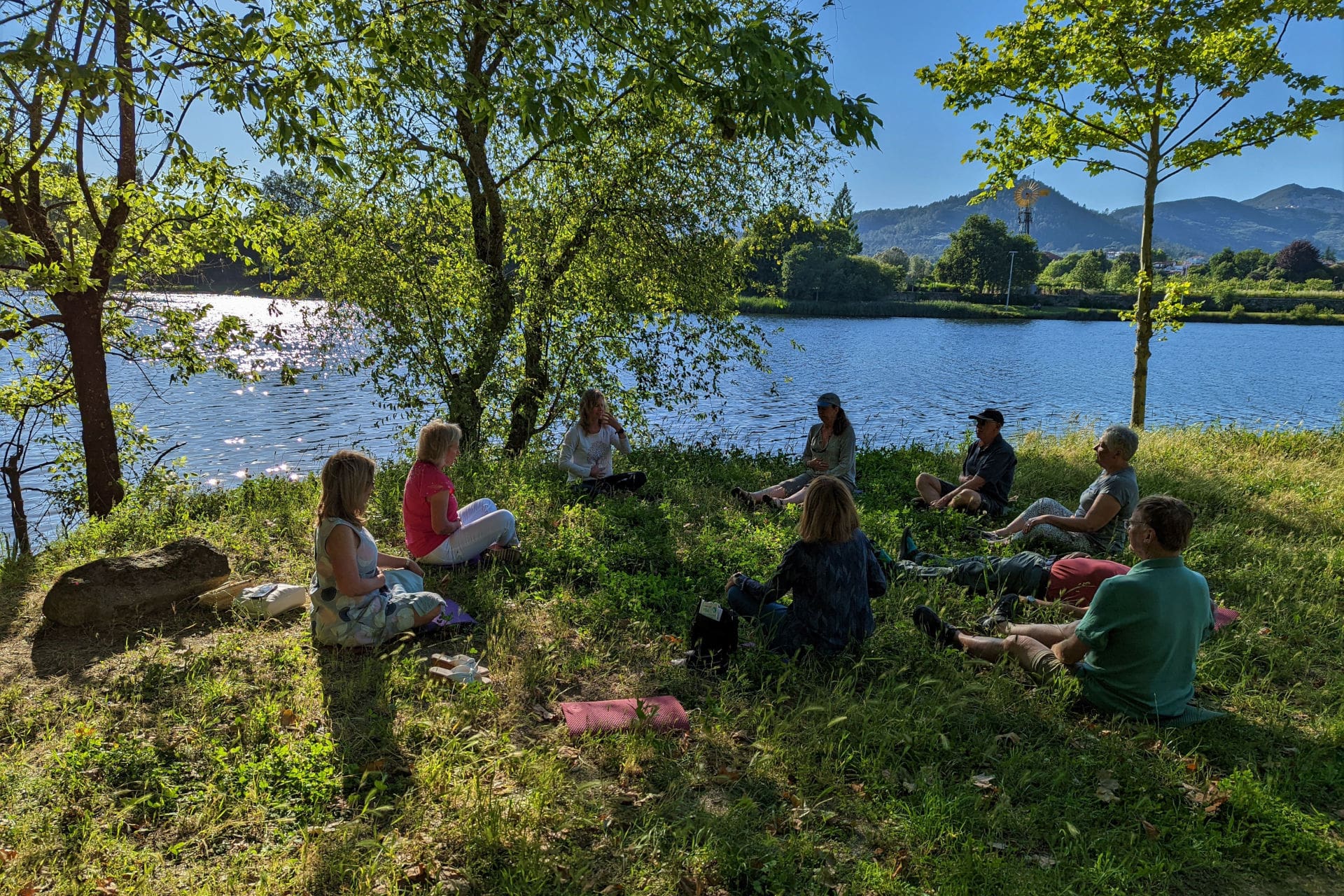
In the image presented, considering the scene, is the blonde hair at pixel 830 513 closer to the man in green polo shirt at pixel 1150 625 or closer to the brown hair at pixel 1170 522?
the man in green polo shirt at pixel 1150 625

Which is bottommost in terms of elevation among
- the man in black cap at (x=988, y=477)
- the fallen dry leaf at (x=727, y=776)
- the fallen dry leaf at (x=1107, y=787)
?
the fallen dry leaf at (x=1107, y=787)

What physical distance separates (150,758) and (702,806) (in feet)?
9.15

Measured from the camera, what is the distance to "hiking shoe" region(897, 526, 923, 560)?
693 cm

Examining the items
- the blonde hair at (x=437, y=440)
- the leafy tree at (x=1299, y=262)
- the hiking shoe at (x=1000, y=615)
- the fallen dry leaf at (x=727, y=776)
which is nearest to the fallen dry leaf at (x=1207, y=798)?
the hiking shoe at (x=1000, y=615)

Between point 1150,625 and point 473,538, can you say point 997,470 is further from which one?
point 473,538

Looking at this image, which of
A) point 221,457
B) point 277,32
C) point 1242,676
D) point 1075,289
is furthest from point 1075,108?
point 1075,289

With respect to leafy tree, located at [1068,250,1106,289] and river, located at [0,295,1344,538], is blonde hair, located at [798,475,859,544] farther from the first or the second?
leafy tree, located at [1068,250,1106,289]

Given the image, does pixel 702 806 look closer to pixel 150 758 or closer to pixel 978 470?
pixel 150 758

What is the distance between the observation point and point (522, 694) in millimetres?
4379

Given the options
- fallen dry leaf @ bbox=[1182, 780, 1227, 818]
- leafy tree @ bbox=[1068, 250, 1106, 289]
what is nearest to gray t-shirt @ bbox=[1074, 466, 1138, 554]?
fallen dry leaf @ bbox=[1182, 780, 1227, 818]

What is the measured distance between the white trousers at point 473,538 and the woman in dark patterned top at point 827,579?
2.52m

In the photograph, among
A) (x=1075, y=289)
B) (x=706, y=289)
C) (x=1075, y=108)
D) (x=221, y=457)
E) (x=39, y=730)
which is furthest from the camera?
(x=1075, y=289)

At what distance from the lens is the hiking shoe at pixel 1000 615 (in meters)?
5.61

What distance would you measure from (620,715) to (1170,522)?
3507 mm
